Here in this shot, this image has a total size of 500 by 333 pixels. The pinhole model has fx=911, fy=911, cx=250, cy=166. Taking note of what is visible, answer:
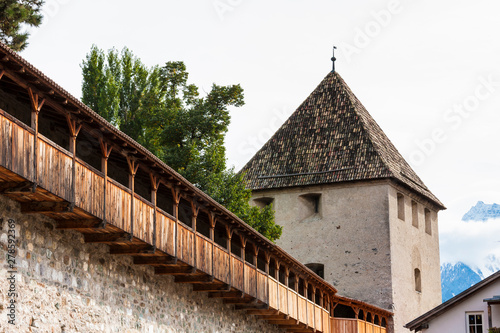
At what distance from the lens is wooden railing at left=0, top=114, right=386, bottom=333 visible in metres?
13.4

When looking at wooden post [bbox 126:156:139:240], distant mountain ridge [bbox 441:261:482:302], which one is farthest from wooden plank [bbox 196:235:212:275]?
distant mountain ridge [bbox 441:261:482:302]

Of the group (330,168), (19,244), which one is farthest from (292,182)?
(19,244)

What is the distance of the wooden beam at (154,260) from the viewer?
58.9ft

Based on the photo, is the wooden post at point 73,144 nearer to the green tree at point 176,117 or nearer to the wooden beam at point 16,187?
the wooden beam at point 16,187

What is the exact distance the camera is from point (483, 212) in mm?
174875

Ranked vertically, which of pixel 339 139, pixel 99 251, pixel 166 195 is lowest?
pixel 99 251

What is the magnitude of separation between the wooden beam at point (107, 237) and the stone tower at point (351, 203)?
17.9 metres

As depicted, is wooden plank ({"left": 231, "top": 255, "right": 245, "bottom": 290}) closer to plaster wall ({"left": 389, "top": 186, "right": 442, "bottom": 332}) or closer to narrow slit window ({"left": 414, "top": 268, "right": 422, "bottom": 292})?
plaster wall ({"left": 389, "top": 186, "right": 442, "bottom": 332})

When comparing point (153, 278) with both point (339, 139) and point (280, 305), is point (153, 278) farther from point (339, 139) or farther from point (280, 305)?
point (339, 139)

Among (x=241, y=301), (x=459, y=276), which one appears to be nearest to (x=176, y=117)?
(x=241, y=301)

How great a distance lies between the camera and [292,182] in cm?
3519

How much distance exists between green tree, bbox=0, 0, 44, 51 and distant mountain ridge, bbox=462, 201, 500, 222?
492 feet

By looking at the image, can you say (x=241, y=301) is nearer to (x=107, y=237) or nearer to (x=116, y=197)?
(x=107, y=237)

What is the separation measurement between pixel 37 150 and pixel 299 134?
23.9 meters
